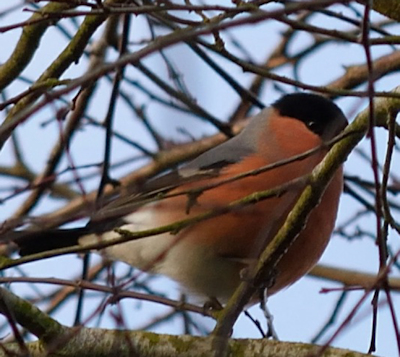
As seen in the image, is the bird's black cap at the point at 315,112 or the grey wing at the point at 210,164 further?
the bird's black cap at the point at 315,112

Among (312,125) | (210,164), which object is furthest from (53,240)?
(312,125)

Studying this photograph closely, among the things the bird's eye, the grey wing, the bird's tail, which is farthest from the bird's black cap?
the bird's tail

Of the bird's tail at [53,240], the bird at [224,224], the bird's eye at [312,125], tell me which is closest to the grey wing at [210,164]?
the bird at [224,224]

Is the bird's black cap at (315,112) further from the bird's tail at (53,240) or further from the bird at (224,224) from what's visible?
the bird's tail at (53,240)

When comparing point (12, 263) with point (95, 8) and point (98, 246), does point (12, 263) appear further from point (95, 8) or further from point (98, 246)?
point (95, 8)

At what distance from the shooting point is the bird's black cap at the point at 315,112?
3.96 metres

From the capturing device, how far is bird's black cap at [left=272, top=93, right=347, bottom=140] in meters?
3.96

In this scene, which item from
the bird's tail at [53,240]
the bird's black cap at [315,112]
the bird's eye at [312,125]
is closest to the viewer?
the bird's tail at [53,240]

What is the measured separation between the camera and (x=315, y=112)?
411 cm

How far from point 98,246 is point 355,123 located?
31.5 inches

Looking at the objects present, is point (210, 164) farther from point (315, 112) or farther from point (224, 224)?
point (315, 112)

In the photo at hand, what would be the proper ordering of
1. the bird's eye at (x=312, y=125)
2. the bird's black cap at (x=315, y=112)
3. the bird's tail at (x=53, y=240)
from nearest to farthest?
the bird's tail at (x=53, y=240), the bird's black cap at (x=315, y=112), the bird's eye at (x=312, y=125)

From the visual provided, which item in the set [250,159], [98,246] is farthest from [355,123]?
[250,159]

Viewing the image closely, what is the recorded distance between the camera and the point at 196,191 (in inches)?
86.9
